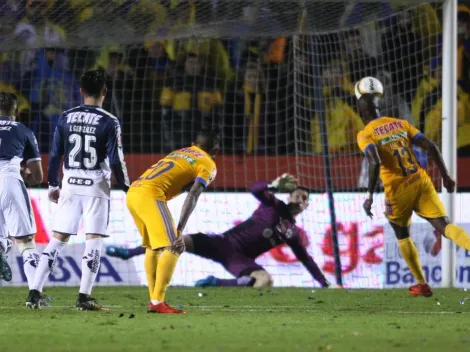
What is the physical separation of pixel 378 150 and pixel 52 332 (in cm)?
476

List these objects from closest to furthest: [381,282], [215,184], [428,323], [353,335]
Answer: [353,335]
[428,323]
[381,282]
[215,184]

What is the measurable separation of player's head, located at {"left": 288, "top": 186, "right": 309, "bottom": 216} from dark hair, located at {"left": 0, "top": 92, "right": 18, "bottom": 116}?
4.94m

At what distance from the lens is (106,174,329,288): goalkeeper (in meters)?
13.7

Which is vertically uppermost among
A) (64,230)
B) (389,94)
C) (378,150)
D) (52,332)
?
(389,94)

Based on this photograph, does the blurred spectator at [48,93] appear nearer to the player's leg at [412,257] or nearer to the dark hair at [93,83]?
the player's leg at [412,257]

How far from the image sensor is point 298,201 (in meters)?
13.8

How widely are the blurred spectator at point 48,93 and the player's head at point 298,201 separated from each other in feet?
11.7

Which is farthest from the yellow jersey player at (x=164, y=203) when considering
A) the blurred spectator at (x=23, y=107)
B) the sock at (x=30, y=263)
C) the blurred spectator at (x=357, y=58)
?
the blurred spectator at (x=23, y=107)

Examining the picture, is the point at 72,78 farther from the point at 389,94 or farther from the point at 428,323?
the point at 428,323

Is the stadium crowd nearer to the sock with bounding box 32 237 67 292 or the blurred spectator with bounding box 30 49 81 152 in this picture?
the blurred spectator with bounding box 30 49 81 152

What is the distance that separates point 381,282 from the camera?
13594 millimetres

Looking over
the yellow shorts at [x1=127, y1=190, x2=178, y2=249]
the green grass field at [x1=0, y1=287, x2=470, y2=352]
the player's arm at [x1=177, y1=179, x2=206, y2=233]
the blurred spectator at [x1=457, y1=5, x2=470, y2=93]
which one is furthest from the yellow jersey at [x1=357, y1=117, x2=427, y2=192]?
the blurred spectator at [x1=457, y1=5, x2=470, y2=93]

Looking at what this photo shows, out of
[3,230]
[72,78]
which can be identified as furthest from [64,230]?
[72,78]

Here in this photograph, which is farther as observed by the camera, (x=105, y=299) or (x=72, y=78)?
(x=72, y=78)
